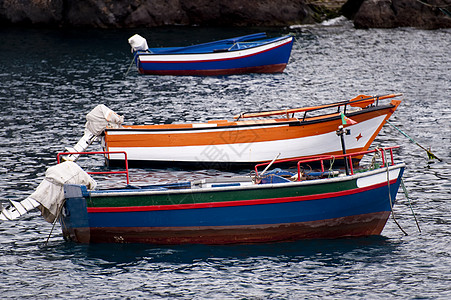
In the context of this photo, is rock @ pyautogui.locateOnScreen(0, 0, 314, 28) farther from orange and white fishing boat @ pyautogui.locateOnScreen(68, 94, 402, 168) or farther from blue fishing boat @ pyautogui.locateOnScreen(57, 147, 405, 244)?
blue fishing boat @ pyautogui.locateOnScreen(57, 147, 405, 244)

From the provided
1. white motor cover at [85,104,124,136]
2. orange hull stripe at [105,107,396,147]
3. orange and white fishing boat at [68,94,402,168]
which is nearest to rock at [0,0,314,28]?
orange and white fishing boat at [68,94,402,168]

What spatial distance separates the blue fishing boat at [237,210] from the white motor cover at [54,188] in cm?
21

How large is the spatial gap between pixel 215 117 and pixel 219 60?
11181 millimetres

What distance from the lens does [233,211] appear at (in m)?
19.9

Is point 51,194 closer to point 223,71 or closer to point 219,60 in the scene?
point 219,60

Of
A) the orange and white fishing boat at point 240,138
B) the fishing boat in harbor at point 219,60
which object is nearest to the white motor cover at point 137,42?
the fishing boat in harbor at point 219,60

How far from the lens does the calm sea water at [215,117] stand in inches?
712

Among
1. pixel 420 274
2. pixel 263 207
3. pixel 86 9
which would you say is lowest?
pixel 420 274

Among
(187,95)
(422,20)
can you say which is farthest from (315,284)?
(422,20)

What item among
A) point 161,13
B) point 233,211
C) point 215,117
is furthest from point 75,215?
point 161,13

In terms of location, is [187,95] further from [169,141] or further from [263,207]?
[263,207]

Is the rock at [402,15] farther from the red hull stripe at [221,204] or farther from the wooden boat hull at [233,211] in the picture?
the red hull stripe at [221,204]

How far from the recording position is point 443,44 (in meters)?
52.5

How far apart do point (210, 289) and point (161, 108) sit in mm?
19987
